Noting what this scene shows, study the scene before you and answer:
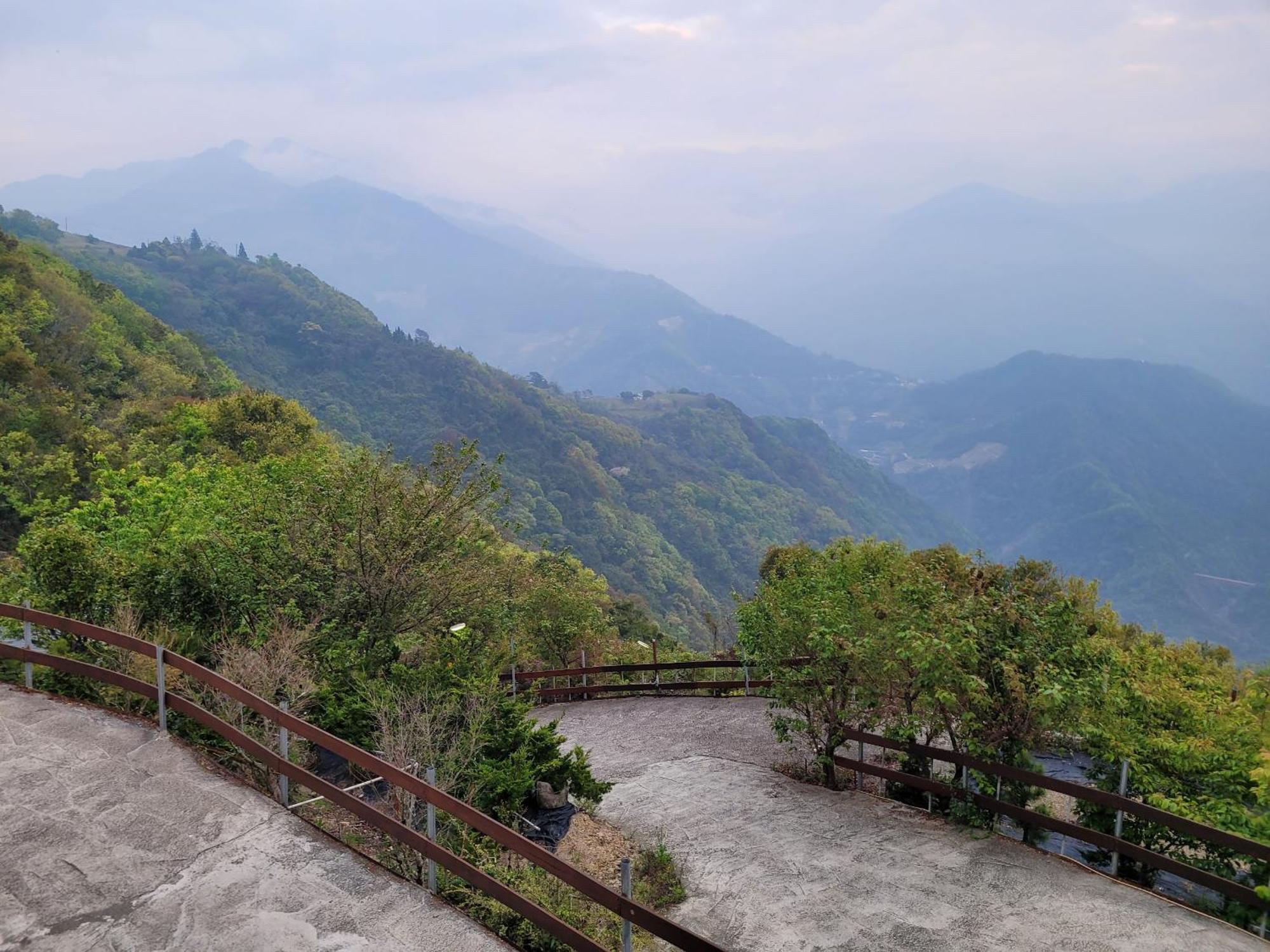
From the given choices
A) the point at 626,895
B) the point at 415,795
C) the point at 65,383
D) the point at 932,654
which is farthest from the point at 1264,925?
the point at 65,383

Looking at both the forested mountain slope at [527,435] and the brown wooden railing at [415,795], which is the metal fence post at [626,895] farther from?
the forested mountain slope at [527,435]

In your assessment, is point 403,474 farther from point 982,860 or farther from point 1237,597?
point 1237,597

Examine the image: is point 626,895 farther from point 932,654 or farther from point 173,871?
point 932,654

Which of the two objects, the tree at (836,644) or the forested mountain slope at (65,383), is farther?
the forested mountain slope at (65,383)

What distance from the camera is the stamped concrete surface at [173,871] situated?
5.00 meters

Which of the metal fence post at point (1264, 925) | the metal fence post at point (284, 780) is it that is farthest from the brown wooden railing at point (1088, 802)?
the metal fence post at point (284, 780)

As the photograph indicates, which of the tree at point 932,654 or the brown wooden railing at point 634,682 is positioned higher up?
the tree at point 932,654

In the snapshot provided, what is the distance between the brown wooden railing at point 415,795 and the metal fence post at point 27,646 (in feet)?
1.15

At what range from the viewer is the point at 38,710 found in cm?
807

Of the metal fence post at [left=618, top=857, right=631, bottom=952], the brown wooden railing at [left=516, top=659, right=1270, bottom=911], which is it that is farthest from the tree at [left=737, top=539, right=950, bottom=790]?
the metal fence post at [left=618, top=857, right=631, bottom=952]

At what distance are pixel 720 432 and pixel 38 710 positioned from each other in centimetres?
18756

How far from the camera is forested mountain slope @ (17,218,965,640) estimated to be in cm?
11006

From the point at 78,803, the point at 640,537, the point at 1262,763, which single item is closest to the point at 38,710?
the point at 78,803

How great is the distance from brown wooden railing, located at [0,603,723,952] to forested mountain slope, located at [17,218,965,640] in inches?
3091
